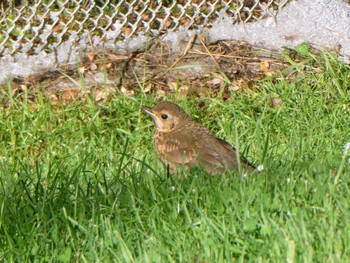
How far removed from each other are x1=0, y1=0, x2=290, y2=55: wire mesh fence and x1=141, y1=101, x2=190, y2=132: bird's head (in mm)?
1884

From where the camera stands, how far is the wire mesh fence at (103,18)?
27.9 ft

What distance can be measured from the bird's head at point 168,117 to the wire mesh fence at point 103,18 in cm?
188

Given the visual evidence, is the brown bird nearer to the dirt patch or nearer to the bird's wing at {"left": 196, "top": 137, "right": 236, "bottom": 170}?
the bird's wing at {"left": 196, "top": 137, "right": 236, "bottom": 170}

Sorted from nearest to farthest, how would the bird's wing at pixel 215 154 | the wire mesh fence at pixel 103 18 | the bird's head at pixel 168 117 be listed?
the bird's wing at pixel 215 154, the bird's head at pixel 168 117, the wire mesh fence at pixel 103 18

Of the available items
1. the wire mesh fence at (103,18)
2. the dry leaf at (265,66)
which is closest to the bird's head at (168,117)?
the dry leaf at (265,66)

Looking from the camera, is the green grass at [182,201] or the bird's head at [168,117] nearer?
the green grass at [182,201]

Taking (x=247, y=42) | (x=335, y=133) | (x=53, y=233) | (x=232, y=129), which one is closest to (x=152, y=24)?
(x=247, y=42)

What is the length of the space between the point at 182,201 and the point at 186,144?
1770 mm

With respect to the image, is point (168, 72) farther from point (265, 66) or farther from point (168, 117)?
point (168, 117)

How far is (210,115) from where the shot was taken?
777cm

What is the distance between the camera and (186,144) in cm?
A: 655

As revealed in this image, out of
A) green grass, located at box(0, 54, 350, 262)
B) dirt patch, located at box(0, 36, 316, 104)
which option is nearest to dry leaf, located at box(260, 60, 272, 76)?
dirt patch, located at box(0, 36, 316, 104)

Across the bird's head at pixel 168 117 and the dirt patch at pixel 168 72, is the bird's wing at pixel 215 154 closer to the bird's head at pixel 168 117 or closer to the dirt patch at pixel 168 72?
the bird's head at pixel 168 117

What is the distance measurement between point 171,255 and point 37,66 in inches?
181
